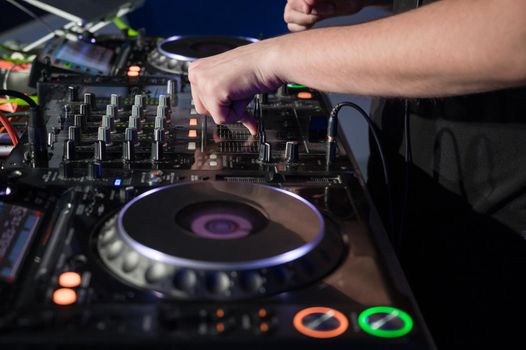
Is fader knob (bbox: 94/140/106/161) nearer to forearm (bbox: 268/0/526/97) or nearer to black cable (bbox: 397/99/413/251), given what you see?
forearm (bbox: 268/0/526/97)

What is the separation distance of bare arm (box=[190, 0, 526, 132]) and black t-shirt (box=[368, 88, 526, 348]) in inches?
15.7

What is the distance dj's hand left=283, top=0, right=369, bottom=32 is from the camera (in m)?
1.59

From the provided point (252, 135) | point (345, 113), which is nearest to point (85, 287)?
point (252, 135)

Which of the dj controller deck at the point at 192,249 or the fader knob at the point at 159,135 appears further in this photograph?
the fader knob at the point at 159,135

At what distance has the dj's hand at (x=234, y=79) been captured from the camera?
1.10 metres

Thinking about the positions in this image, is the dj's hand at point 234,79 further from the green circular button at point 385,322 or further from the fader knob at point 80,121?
the green circular button at point 385,322

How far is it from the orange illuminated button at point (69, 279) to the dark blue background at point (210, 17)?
2.34 meters

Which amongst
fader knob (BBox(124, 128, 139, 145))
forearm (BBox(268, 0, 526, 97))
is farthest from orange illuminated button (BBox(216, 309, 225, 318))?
fader knob (BBox(124, 128, 139, 145))

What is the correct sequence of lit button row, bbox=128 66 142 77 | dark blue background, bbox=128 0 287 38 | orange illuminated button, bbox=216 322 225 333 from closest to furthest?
orange illuminated button, bbox=216 322 225 333 < lit button row, bbox=128 66 142 77 < dark blue background, bbox=128 0 287 38

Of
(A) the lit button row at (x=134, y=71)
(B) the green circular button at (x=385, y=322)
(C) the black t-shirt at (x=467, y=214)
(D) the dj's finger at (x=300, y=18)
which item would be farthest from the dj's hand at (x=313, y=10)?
(B) the green circular button at (x=385, y=322)

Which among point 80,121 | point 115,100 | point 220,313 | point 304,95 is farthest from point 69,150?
point 304,95

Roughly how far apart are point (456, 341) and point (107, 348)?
3.23ft

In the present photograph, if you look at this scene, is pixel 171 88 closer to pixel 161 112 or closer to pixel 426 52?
pixel 161 112

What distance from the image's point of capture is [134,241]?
0.80 m
